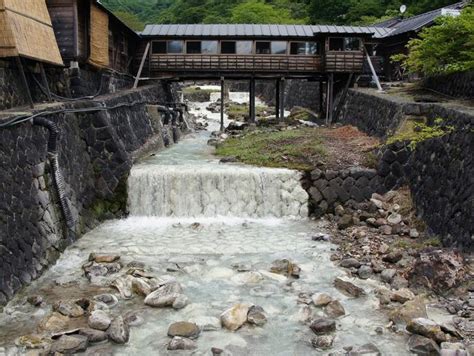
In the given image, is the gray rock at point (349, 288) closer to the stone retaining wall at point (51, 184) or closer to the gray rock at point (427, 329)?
the gray rock at point (427, 329)

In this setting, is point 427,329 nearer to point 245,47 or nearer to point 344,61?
point 344,61

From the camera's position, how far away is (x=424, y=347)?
7707mm

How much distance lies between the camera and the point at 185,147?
2400cm

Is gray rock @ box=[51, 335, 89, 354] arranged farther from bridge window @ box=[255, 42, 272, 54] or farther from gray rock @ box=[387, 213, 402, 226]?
bridge window @ box=[255, 42, 272, 54]

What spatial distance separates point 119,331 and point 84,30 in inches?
621

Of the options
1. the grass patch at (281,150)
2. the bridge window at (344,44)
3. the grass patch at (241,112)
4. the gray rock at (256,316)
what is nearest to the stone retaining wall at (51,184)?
the grass patch at (281,150)

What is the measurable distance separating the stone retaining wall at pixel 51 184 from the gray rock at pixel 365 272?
716cm

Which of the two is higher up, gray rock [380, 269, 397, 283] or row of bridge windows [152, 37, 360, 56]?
row of bridge windows [152, 37, 360, 56]

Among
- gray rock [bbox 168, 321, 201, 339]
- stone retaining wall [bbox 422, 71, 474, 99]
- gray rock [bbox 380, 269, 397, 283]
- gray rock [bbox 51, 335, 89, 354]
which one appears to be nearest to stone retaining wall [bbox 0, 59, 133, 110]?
gray rock [bbox 51, 335, 89, 354]

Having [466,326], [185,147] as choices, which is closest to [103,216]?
[185,147]

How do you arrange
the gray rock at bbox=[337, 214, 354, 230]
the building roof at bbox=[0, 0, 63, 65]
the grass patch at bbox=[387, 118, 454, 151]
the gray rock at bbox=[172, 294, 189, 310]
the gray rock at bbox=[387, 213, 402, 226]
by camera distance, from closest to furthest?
the gray rock at bbox=[172, 294, 189, 310] → the building roof at bbox=[0, 0, 63, 65] → the gray rock at bbox=[387, 213, 402, 226] → the grass patch at bbox=[387, 118, 454, 151] → the gray rock at bbox=[337, 214, 354, 230]

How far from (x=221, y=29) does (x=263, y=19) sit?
108 feet

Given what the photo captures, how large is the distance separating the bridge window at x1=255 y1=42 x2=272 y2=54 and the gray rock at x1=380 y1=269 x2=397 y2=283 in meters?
20.2

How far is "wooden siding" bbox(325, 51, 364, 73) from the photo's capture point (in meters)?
28.0
